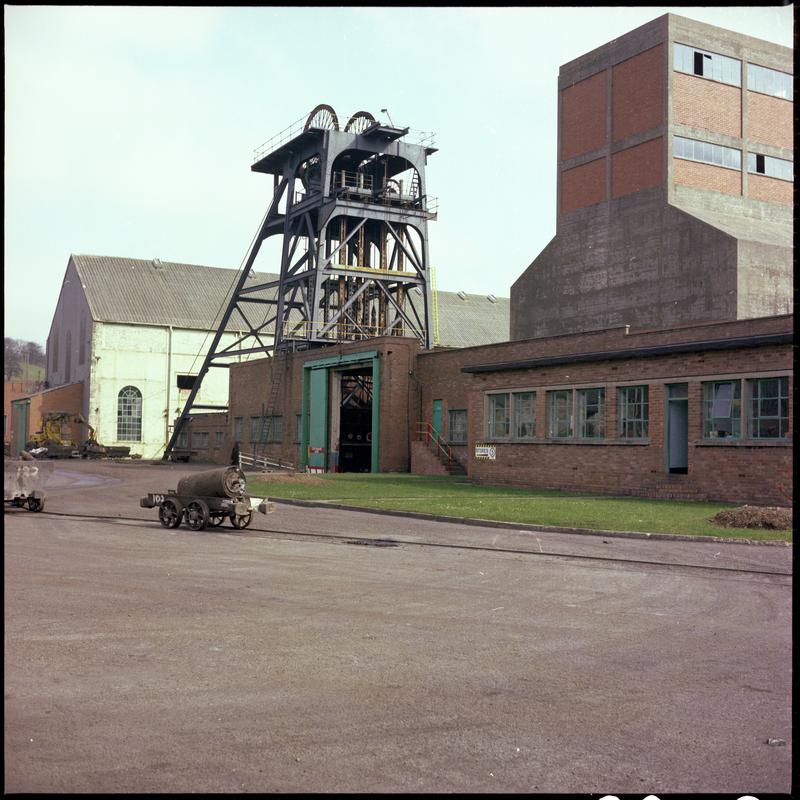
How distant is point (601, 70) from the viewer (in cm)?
4909

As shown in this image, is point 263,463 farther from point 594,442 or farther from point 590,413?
point 594,442

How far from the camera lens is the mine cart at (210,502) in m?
18.2

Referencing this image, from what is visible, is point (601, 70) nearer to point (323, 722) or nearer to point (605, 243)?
point (605, 243)

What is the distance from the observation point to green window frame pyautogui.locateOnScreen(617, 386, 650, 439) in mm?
29281

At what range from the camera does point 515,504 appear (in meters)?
24.0

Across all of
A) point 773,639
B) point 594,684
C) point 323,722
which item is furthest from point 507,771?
point 773,639

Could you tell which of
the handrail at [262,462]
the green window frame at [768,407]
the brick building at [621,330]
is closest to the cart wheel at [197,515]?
the brick building at [621,330]

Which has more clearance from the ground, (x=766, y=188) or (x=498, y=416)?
(x=766, y=188)

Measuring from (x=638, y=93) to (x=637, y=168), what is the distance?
12.7ft

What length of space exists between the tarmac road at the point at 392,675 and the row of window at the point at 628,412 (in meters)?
12.6

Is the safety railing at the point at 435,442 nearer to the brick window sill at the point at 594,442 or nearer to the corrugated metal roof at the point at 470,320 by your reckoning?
the brick window sill at the point at 594,442

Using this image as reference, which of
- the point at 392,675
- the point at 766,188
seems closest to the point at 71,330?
the point at 766,188

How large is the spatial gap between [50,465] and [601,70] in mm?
38065

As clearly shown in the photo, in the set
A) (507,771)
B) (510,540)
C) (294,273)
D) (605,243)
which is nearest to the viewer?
(507,771)
